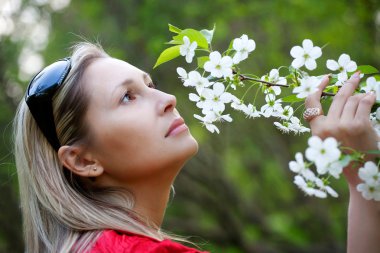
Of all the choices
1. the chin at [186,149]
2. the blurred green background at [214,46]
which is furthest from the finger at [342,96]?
the blurred green background at [214,46]

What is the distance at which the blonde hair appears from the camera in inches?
79.4

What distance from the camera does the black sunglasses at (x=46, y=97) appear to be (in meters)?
2.12

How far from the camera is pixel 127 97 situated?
80.0 inches

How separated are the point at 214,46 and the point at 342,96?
21.5 ft

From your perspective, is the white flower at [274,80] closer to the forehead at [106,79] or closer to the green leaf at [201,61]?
the green leaf at [201,61]

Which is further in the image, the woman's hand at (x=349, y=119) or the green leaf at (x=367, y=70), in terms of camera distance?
the green leaf at (x=367, y=70)

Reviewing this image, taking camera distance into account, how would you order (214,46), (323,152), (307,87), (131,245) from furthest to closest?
(214,46) < (131,245) < (307,87) < (323,152)

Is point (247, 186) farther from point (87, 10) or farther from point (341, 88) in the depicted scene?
point (341, 88)

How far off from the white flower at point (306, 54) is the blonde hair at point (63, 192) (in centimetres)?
86

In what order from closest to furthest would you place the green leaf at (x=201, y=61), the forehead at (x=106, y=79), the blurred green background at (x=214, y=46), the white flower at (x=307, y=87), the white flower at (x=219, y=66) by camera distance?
the white flower at (x=307, y=87), the white flower at (x=219, y=66), the green leaf at (x=201, y=61), the forehead at (x=106, y=79), the blurred green background at (x=214, y=46)

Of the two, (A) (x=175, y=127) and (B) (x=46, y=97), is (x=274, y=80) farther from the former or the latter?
(B) (x=46, y=97)

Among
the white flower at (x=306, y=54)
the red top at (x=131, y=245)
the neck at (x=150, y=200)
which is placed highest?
the white flower at (x=306, y=54)

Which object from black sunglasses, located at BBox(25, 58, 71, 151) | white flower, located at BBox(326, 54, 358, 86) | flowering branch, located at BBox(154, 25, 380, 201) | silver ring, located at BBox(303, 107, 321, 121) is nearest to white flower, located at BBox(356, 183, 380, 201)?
flowering branch, located at BBox(154, 25, 380, 201)

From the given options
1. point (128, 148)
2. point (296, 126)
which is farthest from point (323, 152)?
point (128, 148)
